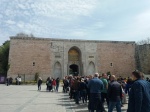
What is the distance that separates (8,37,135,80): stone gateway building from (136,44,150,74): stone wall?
45.0 inches

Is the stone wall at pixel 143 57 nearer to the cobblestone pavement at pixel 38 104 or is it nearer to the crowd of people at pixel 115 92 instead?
the cobblestone pavement at pixel 38 104

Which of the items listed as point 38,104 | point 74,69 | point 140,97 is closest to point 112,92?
point 140,97

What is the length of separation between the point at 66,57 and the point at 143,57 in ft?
52.2

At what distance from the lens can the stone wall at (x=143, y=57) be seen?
160 ft

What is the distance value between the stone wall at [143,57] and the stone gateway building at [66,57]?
1142 millimetres

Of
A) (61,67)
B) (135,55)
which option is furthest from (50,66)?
(135,55)

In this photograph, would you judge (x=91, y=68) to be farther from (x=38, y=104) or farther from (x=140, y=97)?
(x=140, y=97)

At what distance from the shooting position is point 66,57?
4719 centimetres

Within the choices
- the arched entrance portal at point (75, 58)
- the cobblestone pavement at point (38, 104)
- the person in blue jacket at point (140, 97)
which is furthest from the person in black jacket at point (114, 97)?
the arched entrance portal at point (75, 58)

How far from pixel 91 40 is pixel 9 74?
17.1 meters

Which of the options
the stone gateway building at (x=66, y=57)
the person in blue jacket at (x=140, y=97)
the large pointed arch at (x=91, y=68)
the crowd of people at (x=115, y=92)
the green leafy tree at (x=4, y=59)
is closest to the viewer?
the person in blue jacket at (x=140, y=97)

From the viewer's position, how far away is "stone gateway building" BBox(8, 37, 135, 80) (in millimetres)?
44688

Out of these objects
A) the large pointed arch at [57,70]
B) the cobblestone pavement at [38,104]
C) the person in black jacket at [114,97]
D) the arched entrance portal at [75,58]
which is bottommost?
the cobblestone pavement at [38,104]

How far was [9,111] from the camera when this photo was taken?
11.0 metres
